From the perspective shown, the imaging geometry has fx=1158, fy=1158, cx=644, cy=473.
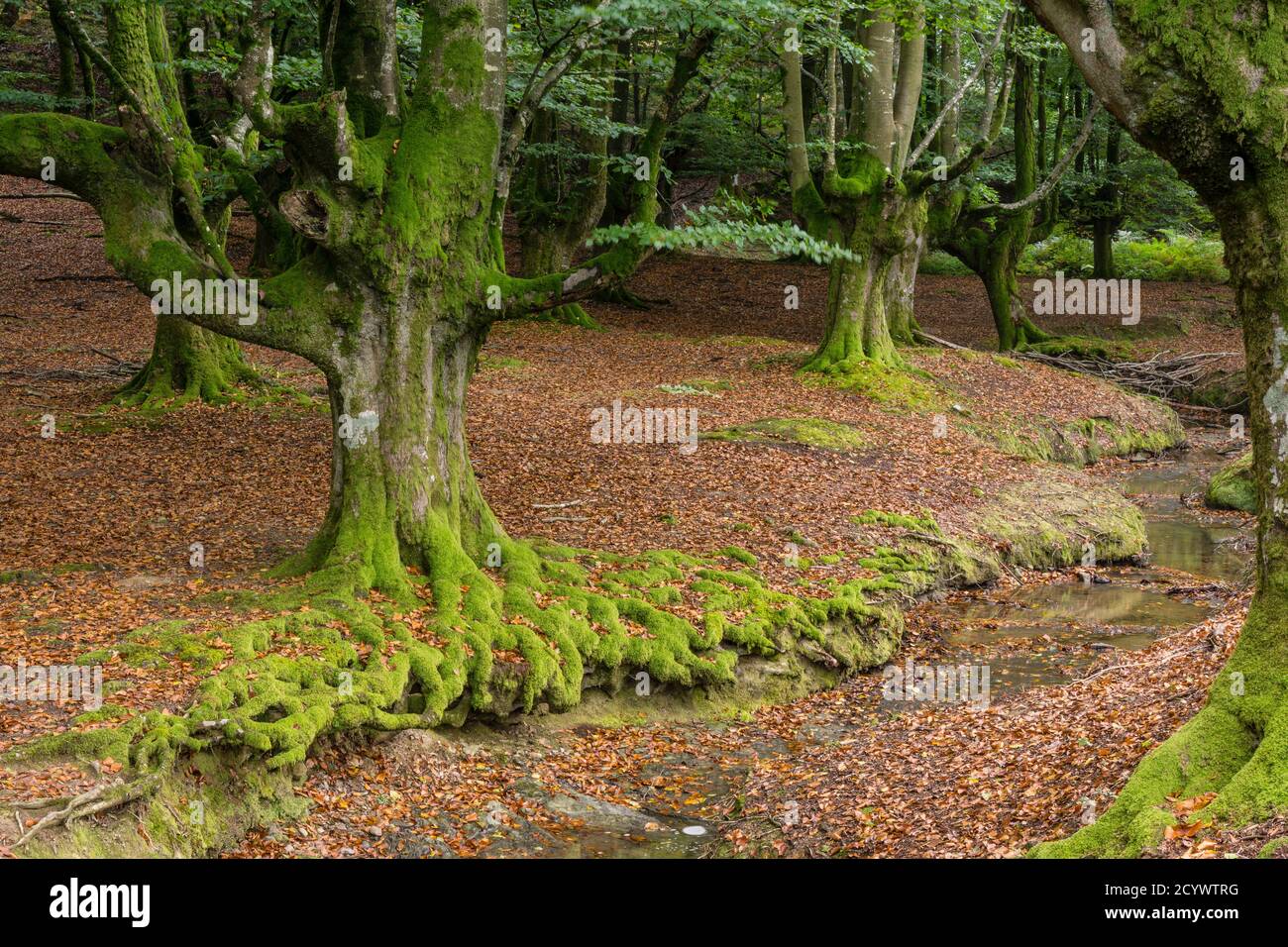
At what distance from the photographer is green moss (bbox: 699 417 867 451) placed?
1587 cm

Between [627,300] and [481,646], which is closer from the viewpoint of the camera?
[481,646]

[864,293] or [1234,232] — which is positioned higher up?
[864,293]

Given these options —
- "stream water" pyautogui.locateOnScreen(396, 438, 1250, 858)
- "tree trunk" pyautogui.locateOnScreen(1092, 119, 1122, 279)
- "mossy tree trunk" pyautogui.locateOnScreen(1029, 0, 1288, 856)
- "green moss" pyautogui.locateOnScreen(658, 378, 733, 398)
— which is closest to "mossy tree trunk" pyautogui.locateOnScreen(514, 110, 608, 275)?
"green moss" pyautogui.locateOnScreen(658, 378, 733, 398)

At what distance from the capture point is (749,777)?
859cm

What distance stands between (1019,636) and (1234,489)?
7.29m

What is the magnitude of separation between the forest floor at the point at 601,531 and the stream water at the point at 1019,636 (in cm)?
9

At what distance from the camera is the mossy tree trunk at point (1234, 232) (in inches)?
205

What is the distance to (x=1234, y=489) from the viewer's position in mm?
17031

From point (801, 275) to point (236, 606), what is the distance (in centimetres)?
2703

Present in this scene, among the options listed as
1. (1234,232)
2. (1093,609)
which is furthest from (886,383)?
(1234,232)

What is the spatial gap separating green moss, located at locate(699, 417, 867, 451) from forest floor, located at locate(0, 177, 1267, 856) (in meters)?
0.17

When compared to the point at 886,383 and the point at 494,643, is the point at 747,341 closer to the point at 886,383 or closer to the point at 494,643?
the point at 886,383

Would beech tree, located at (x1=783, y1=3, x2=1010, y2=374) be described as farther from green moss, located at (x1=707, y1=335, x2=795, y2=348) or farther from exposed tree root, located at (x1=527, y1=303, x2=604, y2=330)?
exposed tree root, located at (x1=527, y1=303, x2=604, y2=330)

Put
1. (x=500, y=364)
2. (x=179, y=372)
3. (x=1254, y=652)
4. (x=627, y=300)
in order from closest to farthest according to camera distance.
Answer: (x=1254, y=652) < (x=179, y=372) < (x=500, y=364) < (x=627, y=300)
